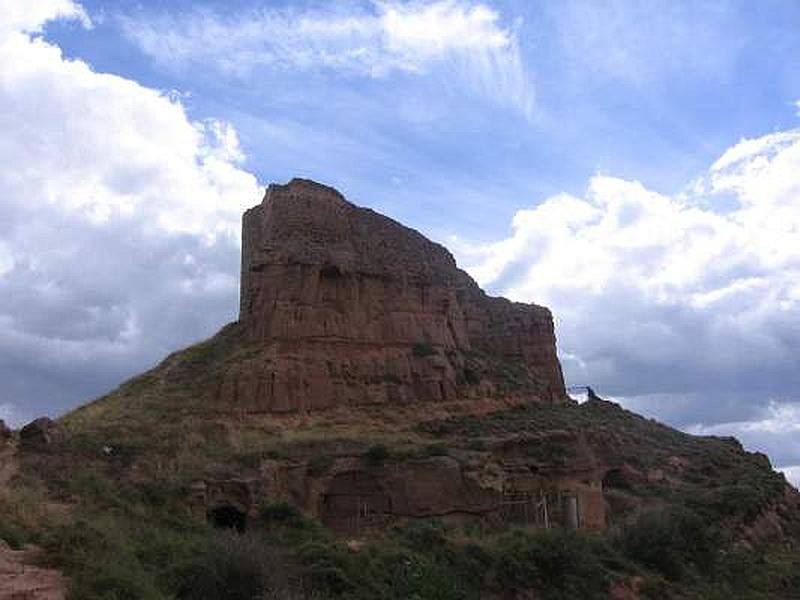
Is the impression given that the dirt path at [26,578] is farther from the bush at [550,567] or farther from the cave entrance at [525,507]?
the cave entrance at [525,507]

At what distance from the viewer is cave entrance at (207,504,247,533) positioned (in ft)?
93.5

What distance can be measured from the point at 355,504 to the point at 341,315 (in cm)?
1396

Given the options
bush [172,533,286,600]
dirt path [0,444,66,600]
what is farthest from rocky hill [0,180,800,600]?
dirt path [0,444,66,600]

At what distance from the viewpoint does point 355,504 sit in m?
31.8

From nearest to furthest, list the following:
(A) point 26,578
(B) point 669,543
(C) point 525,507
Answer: (A) point 26,578 → (B) point 669,543 → (C) point 525,507

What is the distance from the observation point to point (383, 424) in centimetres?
4084

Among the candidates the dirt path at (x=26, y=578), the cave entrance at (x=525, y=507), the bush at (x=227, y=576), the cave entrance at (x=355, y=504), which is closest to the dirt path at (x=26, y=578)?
the dirt path at (x=26, y=578)

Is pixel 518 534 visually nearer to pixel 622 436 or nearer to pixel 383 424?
pixel 383 424

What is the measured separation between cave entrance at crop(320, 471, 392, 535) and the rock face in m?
8.18

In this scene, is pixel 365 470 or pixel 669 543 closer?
pixel 669 543

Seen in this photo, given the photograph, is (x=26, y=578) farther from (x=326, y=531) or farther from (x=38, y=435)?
(x=326, y=531)

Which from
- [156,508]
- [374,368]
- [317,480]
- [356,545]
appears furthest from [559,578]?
[374,368]

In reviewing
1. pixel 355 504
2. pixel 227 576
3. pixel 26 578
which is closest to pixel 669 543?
pixel 355 504

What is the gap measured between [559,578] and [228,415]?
53.7 feet
